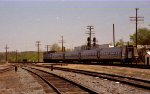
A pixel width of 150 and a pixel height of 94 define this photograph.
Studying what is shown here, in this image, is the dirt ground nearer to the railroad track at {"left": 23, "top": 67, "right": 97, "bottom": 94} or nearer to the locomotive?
the railroad track at {"left": 23, "top": 67, "right": 97, "bottom": 94}

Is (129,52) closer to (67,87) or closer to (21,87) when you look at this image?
(21,87)

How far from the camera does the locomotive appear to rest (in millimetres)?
55300

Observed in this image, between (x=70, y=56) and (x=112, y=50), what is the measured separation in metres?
29.2

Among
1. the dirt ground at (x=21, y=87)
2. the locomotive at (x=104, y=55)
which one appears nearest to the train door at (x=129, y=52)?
the locomotive at (x=104, y=55)

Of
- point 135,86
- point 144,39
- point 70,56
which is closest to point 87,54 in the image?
point 70,56

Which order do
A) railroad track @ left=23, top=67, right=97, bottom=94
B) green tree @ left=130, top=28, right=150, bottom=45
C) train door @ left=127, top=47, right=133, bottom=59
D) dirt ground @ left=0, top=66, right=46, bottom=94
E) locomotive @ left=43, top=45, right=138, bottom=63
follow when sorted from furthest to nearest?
green tree @ left=130, top=28, right=150, bottom=45 → locomotive @ left=43, top=45, right=138, bottom=63 → train door @ left=127, top=47, right=133, bottom=59 → dirt ground @ left=0, top=66, right=46, bottom=94 → railroad track @ left=23, top=67, right=97, bottom=94

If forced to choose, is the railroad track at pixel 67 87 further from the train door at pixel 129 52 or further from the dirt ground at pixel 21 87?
the train door at pixel 129 52

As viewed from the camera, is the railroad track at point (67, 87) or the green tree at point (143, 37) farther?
the green tree at point (143, 37)

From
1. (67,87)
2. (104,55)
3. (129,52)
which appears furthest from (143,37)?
(67,87)

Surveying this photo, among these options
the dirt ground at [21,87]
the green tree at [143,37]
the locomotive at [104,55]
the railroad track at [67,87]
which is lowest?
the dirt ground at [21,87]

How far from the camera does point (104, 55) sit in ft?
207

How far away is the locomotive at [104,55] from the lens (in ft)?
181

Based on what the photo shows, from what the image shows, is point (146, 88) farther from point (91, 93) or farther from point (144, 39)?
point (144, 39)

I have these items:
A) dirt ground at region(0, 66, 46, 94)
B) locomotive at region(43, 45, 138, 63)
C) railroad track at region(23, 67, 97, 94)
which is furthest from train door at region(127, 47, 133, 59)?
railroad track at region(23, 67, 97, 94)
